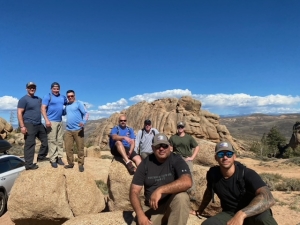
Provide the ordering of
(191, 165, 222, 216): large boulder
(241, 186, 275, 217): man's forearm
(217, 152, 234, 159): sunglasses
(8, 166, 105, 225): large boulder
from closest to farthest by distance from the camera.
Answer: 1. (241, 186, 275, 217): man's forearm
2. (217, 152, 234, 159): sunglasses
3. (8, 166, 105, 225): large boulder
4. (191, 165, 222, 216): large boulder

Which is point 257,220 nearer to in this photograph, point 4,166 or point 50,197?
point 50,197

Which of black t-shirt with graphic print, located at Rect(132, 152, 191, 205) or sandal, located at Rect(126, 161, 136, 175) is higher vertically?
black t-shirt with graphic print, located at Rect(132, 152, 191, 205)

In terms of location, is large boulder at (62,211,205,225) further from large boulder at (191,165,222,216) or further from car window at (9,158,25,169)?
car window at (9,158,25,169)

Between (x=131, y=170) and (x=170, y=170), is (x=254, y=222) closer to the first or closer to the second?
(x=170, y=170)

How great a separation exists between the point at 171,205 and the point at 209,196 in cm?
70

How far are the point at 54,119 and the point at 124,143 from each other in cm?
213

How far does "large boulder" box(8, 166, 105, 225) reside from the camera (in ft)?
22.2

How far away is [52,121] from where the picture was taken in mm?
7457

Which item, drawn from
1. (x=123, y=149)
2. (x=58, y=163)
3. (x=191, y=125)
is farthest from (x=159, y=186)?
(x=191, y=125)

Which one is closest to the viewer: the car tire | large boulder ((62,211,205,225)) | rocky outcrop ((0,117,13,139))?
large boulder ((62,211,205,225))

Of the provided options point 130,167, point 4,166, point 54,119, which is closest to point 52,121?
point 54,119

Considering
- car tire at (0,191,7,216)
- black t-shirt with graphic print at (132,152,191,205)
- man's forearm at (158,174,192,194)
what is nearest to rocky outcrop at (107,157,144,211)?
black t-shirt with graphic print at (132,152,191,205)

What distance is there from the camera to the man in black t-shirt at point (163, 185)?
4098mm

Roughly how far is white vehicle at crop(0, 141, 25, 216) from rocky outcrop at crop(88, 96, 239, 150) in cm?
Answer: 3613
